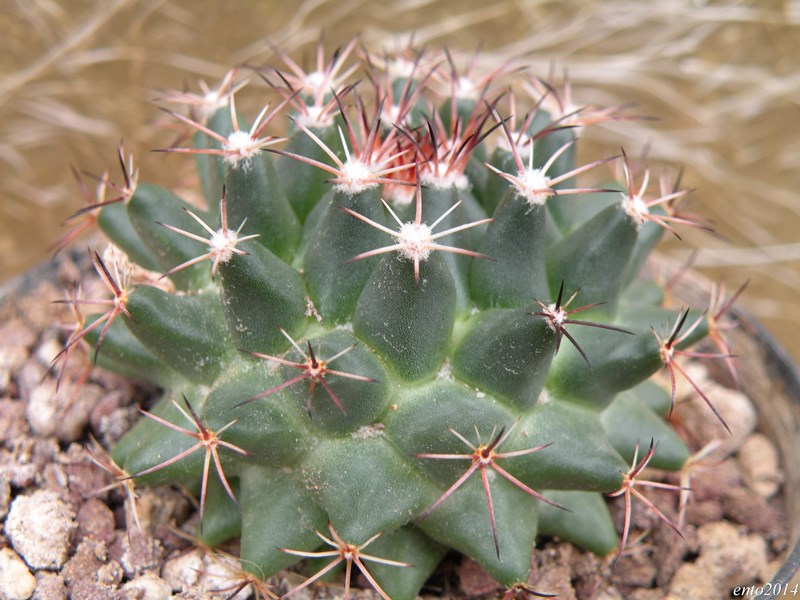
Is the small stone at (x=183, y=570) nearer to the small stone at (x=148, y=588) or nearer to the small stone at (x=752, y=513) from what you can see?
the small stone at (x=148, y=588)

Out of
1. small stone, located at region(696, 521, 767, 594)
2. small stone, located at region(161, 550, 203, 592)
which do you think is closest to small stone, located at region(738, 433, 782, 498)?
small stone, located at region(696, 521, 767, 594)

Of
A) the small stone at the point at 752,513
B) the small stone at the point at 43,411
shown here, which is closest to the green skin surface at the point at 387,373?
the small stone at the point at 43,411

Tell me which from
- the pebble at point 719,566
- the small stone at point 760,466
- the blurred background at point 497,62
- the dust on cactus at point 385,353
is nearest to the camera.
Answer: the dust on cactus at point 385,353

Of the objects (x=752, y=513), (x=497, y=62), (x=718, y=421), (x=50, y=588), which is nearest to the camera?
(x=50, y=588)

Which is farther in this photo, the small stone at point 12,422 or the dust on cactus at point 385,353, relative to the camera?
the small stone at point 12,422

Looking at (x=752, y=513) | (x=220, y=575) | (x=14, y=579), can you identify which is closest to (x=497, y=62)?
(x=752, y=513)

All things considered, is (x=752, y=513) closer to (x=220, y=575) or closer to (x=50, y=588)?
(x=220, y=575)
